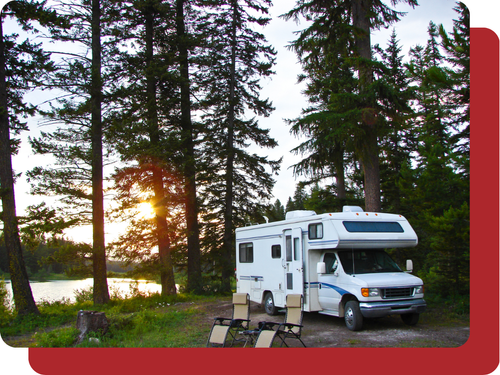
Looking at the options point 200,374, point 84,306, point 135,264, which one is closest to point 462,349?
point 200,374

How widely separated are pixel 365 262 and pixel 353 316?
145cm

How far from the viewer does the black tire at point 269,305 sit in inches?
484

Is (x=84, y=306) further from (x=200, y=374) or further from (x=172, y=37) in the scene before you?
(x=172, y=37)

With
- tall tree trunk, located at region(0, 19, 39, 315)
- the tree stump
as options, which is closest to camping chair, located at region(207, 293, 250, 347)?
the tree stump

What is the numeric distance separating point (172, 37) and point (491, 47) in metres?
15.3

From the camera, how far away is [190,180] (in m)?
19.0

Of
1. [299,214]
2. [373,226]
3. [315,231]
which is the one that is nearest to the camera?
[373,226]

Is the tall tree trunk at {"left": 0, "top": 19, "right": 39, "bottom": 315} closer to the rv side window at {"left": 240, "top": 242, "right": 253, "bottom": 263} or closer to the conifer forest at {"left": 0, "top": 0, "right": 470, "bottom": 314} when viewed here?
the conifer forest at {"left": 0, "top": 0, "right": 470, "bottom": 314}

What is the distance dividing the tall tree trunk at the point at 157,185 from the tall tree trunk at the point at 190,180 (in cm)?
134

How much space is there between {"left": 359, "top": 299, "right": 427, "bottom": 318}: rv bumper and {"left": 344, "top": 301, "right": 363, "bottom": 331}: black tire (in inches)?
6.8

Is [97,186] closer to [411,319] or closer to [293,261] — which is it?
[293,261]

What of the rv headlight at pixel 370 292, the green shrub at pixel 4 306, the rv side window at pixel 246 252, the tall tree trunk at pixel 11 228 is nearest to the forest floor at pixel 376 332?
the rv headlight at pixel 370 292

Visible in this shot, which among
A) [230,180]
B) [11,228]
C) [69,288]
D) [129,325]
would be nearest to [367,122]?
[129,325]

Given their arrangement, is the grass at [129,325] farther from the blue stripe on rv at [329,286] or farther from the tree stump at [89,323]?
the blue stripe on rv at [329,286]
